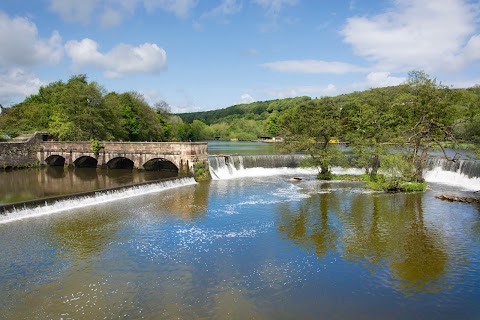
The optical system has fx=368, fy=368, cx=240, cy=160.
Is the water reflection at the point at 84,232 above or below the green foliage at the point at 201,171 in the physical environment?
below

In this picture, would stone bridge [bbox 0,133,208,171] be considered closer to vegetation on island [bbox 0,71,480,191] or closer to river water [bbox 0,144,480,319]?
vegetation on island [bbox 0,71,480,191]

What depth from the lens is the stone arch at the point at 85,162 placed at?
151ft

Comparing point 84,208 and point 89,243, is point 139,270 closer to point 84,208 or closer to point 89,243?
point 89,243

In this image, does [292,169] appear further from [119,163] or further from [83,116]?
[83,116]

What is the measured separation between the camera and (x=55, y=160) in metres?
48.5

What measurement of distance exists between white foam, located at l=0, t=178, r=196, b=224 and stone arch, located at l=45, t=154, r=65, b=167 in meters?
23.3

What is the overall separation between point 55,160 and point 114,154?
1203cm

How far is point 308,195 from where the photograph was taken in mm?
28469


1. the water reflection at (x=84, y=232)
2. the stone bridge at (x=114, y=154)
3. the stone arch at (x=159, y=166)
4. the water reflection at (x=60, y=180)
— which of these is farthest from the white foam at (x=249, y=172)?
the water reflection at (x=84, y=232)

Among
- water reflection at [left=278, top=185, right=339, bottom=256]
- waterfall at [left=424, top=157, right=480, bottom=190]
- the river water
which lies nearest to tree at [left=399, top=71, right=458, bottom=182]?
waterfall at [left=424, top=157, right=480, bottom=190]

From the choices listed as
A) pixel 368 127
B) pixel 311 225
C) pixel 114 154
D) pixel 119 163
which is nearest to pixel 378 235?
pixel 311 225

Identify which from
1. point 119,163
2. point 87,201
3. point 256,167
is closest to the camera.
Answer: point 87,201

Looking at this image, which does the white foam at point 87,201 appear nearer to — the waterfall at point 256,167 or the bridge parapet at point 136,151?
the bridge parapet at point 136,151

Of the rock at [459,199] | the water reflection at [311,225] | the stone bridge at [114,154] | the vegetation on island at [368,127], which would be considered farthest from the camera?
the stone bridge at [114,154]
